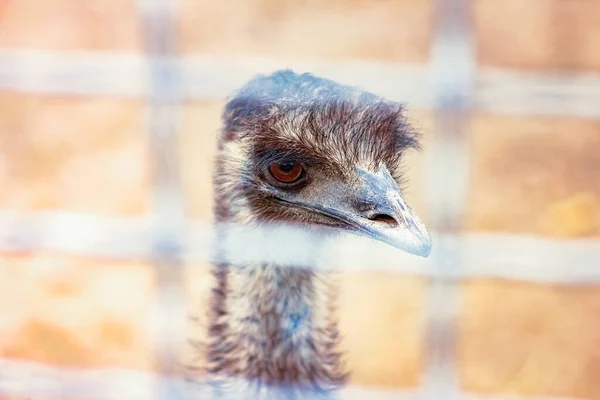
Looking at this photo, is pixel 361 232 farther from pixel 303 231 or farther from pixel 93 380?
pixel 93 380

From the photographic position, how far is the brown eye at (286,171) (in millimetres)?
693

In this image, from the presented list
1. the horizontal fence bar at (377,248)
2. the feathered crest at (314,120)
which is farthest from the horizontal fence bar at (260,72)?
the feathered crest at (314,120)

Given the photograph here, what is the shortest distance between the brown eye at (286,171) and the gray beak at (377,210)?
0.03m

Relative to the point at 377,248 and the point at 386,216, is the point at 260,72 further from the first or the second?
the point at 386,216

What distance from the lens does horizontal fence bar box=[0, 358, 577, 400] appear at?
1.23m

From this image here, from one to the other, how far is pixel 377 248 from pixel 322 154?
1.64ft

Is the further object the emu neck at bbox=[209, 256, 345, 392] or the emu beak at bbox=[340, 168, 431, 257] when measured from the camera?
the emu neck at bbox=[209, 256, 345, 392]

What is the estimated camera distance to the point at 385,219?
2.16ft

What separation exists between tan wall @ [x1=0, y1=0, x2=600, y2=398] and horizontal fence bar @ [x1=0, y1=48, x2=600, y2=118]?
221 mm

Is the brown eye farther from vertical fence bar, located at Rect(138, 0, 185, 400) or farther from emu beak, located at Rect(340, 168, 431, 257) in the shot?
vertical fence bar, located at Rect(138, 0, 185, 400)

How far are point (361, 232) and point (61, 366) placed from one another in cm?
86

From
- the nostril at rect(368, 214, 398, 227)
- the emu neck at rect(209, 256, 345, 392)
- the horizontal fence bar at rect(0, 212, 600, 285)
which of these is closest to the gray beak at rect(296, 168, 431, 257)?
the nostril at rect(368, 214, 398, 227)

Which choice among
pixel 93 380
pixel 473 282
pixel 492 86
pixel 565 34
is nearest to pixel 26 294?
pixel 93 380

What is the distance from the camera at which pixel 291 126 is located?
66cm
